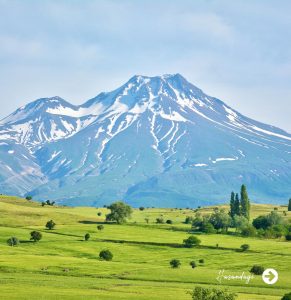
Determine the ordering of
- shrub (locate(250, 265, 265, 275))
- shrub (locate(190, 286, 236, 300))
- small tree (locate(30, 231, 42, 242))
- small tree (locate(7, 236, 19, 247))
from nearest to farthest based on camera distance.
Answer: shrub (locate(190, 286, 236, 300)), shrub (locate(250, 265, 265, 275)), small tree (locate(7, 236, 19, 247)), small tree (locate(30, 231, 42, 242))

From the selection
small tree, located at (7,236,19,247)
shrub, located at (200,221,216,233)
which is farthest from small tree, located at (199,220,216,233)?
small tree, located at (7,236,19,247)

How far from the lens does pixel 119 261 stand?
125m

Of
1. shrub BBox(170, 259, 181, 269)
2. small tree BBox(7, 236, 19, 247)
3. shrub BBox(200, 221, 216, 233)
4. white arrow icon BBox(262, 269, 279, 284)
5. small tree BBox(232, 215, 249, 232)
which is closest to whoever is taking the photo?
white arrow icon BBox(262, 269, 279, 284)

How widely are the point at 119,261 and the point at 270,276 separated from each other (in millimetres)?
30872

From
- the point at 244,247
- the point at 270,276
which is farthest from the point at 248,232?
the point at 270,276

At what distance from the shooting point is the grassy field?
286ft

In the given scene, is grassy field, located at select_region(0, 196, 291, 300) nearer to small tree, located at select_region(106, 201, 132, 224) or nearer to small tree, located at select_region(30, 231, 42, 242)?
small tree, located at select_region(30, 231, 42, 242)

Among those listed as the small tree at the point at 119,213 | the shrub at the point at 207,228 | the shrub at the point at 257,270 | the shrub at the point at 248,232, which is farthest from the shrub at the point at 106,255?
the small tree at the point at 119,213

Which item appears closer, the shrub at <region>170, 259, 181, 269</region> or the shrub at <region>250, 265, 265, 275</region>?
the shrub at <region>250, 265, 265, 275</region>

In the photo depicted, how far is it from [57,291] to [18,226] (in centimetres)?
8342

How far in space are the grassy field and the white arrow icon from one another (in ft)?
3.46

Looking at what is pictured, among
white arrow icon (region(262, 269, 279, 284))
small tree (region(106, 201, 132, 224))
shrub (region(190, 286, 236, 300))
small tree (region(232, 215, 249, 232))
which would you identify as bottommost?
white arrow icon (region(262, 269, 279, 284))

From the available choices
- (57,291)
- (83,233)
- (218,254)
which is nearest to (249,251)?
(218,254)

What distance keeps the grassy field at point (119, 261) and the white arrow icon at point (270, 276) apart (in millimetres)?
1055
